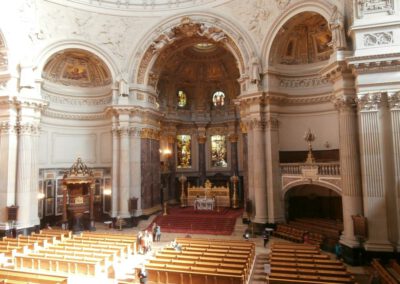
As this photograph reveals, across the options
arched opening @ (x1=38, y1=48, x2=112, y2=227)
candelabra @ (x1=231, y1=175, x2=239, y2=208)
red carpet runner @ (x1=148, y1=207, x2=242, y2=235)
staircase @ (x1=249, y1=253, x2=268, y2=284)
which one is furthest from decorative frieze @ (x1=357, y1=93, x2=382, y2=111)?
arched opening @ (x1=38, y1=48, x2=112, y2=227)

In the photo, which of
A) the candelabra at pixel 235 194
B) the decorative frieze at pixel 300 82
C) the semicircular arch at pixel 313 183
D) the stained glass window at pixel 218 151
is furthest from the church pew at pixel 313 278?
the stained glass window at pixel 218 151

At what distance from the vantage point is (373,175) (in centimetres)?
1458

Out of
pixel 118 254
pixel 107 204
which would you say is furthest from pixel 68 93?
pixel 118 254

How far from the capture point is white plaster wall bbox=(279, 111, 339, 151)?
21.0 meters

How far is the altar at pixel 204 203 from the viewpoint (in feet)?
88.3

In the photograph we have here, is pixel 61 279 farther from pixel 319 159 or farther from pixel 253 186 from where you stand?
pixel 319 159

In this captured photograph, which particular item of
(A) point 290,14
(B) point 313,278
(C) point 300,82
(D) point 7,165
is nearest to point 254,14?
(A) point 290,14

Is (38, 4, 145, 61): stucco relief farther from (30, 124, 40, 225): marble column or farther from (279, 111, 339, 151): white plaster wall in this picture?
(279, 111, 339, 151): white plaster wall

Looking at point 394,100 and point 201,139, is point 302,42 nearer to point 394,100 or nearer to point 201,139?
point 394,100

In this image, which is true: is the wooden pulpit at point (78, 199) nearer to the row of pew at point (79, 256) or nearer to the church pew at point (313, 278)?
the row of pew at point (79, 256)

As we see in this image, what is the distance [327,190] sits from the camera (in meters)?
21.0

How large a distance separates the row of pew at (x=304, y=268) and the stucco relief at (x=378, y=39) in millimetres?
9978

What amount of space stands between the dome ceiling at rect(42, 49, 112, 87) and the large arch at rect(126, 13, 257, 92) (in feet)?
8.39

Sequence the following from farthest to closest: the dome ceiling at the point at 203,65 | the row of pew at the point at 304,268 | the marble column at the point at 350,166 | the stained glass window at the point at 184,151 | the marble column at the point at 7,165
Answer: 1. the stained glass window at the point at 184,151
2. the dome ceiling at the point at 203,65
3. the marble column at the point at 7,165
4. the marble column at the point at 350,166
5. the row of pew at the point at 304,268
